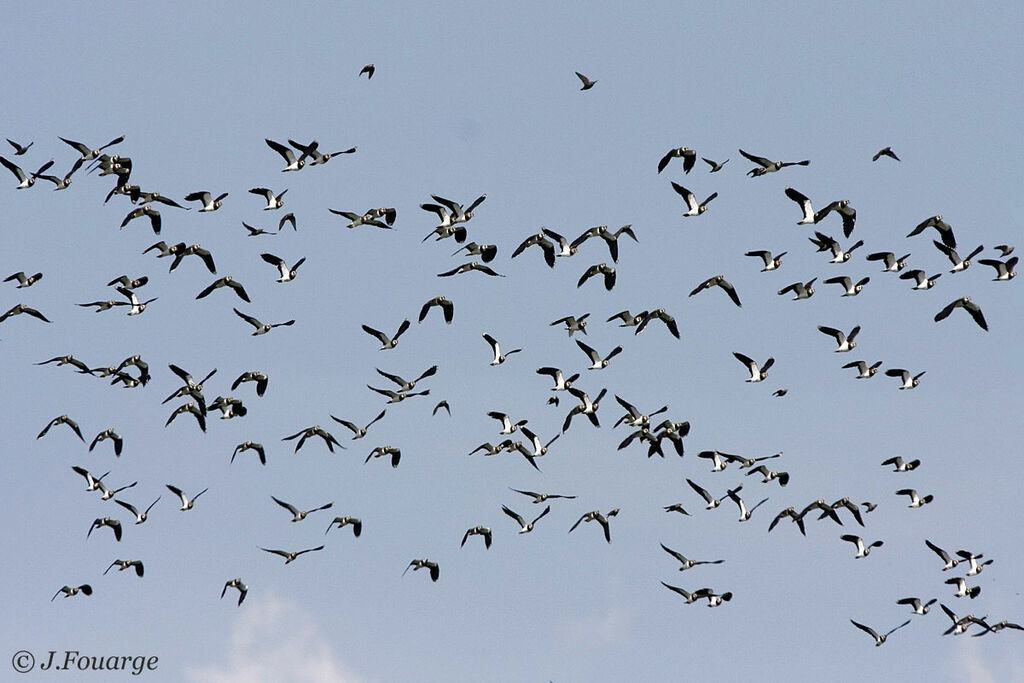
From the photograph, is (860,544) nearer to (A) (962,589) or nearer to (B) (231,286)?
(A) (962,589)

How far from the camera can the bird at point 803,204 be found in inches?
3135

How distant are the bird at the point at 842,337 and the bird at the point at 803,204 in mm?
6177

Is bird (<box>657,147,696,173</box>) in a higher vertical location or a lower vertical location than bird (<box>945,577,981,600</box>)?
higher

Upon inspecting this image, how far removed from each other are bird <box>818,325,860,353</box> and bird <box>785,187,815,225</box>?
20.3ft

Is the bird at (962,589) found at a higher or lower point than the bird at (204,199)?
lower

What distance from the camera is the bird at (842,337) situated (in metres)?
83.6

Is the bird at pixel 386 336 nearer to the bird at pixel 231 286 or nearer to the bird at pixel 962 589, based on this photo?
the bird at pixel 231 286

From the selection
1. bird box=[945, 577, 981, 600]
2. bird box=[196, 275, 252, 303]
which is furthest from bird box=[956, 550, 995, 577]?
bird box=[196, 275, 252, 303]

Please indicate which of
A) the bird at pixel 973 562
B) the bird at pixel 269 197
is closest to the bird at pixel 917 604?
the bird at pixel 973 562

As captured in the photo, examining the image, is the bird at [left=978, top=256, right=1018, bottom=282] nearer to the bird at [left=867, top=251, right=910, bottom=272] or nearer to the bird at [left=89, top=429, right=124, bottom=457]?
the bird at [left=867, top=251, right=910, bottom=272]

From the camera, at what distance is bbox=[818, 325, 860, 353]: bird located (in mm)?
83562

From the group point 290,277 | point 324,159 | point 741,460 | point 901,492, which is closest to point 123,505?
point 290,277

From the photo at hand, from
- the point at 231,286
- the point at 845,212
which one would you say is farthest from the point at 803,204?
the point at 231,286

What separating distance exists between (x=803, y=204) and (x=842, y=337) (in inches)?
305
